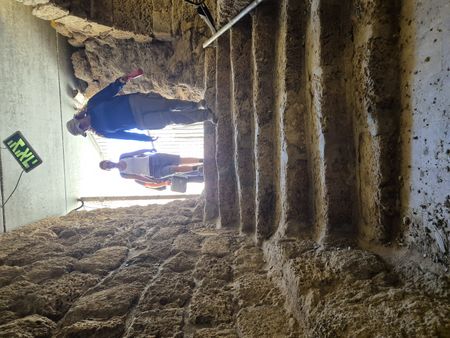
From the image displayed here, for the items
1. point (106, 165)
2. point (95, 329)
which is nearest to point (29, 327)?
point (95, 329)

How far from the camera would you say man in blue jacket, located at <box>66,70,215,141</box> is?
11.9 ft

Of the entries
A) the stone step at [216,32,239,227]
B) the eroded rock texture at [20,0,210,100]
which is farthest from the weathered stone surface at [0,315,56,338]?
the eroded rock texture at [20,0,210,100]

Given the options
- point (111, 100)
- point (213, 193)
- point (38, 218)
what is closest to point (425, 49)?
point (213, 193)

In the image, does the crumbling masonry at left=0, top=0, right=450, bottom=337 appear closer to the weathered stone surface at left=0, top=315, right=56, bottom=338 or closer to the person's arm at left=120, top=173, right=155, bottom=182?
the weathered stone surface at left=0, top=315, right=56, bottom=338

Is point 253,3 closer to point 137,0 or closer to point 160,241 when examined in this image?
point 160,241

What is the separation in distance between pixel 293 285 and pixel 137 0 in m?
4.08

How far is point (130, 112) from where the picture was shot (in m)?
3.63

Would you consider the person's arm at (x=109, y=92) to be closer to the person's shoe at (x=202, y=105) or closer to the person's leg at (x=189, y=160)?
the person's shoe at (x=202, y=105)

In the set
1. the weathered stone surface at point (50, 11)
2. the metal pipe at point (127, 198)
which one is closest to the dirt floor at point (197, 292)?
the weathered stone surface at point (50, 11)

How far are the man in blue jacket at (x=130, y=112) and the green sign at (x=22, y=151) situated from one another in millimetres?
583

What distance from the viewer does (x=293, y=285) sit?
1.56m

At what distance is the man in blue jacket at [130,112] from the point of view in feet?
11.9

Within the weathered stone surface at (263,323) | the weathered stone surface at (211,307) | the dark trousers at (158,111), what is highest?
the dark trousers at (158,111)

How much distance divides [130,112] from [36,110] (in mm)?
1511
